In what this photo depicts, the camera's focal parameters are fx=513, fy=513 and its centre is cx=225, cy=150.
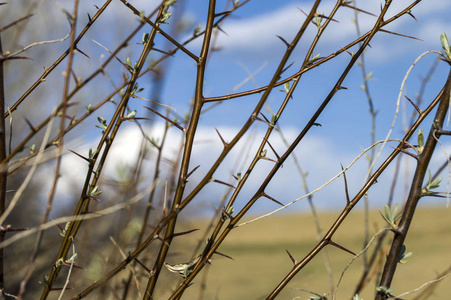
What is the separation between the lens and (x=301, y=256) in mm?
14914

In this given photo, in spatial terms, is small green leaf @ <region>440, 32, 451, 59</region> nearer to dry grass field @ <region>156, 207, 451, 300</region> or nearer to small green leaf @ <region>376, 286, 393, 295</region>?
small green leaf @ <region>376, 286, 393, 295</region>

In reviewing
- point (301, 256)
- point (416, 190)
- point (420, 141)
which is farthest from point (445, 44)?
point (301, 256)

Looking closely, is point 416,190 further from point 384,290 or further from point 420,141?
point 384,290

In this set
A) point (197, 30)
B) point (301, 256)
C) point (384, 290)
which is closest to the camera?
point (384, 290)

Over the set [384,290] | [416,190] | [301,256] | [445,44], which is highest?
[301,256]

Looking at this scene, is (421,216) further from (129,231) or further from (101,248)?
(129,231)

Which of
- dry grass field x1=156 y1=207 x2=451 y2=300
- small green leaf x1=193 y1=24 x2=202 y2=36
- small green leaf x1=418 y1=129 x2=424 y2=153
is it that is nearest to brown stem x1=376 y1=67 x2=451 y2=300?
small green leaf x1=418 y1=129 x2=424 y2=153

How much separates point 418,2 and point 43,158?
1.25 metres

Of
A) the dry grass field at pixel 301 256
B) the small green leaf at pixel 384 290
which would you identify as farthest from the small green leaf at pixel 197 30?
the dry grass field at pixel 301 256

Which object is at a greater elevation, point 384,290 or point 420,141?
point 420,141

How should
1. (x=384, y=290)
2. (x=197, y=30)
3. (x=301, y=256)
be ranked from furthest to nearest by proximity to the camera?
(x=301, y=256) → (x=197, y=30) → (x=384, y=290)

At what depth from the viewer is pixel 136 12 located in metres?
1.54

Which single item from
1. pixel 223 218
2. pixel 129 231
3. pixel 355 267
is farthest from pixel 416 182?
pixel 355 267

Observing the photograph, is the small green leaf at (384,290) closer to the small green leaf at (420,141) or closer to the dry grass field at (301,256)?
the small green leaf at (420,141)
